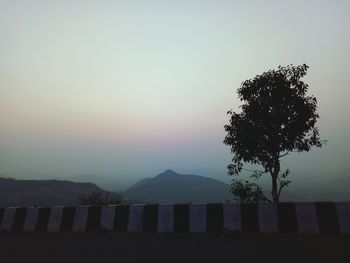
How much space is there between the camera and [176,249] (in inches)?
321

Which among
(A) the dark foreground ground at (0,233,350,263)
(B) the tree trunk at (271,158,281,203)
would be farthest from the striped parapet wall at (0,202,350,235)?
(B) the tree trunk at (271,158,281,203)

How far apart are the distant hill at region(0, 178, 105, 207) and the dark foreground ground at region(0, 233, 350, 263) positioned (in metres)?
43.9

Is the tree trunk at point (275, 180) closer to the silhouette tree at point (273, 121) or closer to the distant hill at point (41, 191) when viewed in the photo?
the silhouette tree at point (273, 121)

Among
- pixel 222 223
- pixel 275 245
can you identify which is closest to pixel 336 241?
pixel 275 245

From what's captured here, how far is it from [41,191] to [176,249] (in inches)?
2429

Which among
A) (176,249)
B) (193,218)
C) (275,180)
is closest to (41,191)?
(275,180)

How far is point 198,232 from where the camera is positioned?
9.80 metres

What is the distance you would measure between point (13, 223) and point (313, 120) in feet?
28.4

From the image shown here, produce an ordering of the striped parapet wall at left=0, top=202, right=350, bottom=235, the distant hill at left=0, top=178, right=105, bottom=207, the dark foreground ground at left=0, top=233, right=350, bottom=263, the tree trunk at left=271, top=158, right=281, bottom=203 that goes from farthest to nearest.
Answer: the distant hill at left=0, top=178, right=105, bottom=207 → the tree trunk at left=271, top=158, right=281, bottom=203 → the striped parapet wall at left=0, top=202, right=350, bottom=235 → the dark foreground ground at left=0, top=233, right=350, bottom=263

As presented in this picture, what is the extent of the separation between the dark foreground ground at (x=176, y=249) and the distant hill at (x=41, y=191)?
43872mm

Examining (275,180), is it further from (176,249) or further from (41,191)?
(41,191)

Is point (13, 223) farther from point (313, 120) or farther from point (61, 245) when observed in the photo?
point (313, 120)

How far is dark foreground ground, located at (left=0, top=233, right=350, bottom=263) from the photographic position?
7.34 meters

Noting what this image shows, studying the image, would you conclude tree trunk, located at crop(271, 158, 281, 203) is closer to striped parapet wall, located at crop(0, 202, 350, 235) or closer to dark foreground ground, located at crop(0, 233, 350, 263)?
striped parapet wall, located at crop(0, 202, 350, 235)
